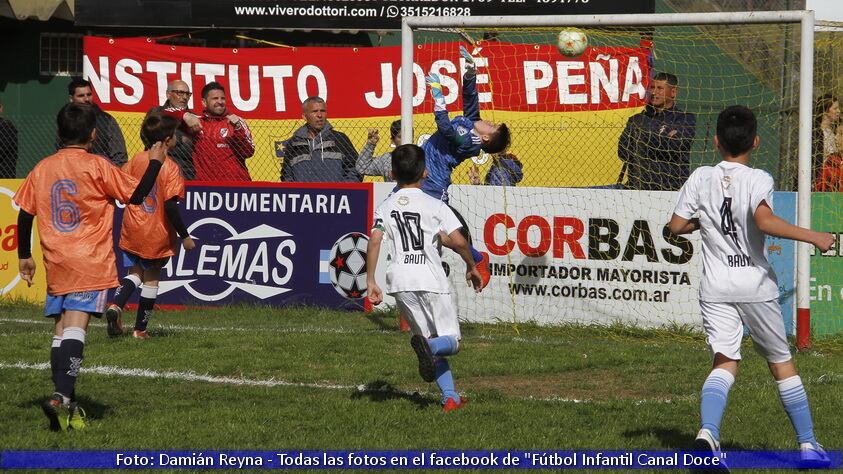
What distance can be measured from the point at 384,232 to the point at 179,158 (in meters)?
6.91

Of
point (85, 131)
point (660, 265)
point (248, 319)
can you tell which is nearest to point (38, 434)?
point (85, 131)

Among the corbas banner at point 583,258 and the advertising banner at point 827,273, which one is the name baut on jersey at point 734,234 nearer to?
the corbas banner at point 583,258

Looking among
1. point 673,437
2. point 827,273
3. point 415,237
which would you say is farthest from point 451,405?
point 827,273

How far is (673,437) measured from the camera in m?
6.93

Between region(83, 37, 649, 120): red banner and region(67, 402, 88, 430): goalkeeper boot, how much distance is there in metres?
9.32

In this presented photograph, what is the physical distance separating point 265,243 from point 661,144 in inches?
177

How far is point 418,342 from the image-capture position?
7.36 m

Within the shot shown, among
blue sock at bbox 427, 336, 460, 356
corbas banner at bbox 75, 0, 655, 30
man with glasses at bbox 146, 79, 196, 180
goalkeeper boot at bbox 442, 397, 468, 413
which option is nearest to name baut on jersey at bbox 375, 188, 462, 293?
blue sock at bbox 427, 336, 460, 356

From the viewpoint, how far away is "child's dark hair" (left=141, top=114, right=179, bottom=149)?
9.09m

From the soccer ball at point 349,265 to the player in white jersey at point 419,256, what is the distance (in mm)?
5441

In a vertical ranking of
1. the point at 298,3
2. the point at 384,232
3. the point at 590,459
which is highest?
the point at 298,3

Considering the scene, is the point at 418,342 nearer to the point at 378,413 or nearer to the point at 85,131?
the point at 378,413

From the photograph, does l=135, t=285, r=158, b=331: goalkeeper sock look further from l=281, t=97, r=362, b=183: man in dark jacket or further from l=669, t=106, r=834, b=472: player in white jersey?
l=669, t=106, r=834, b=472: player in white jersey

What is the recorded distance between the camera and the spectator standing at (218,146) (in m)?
13.9
